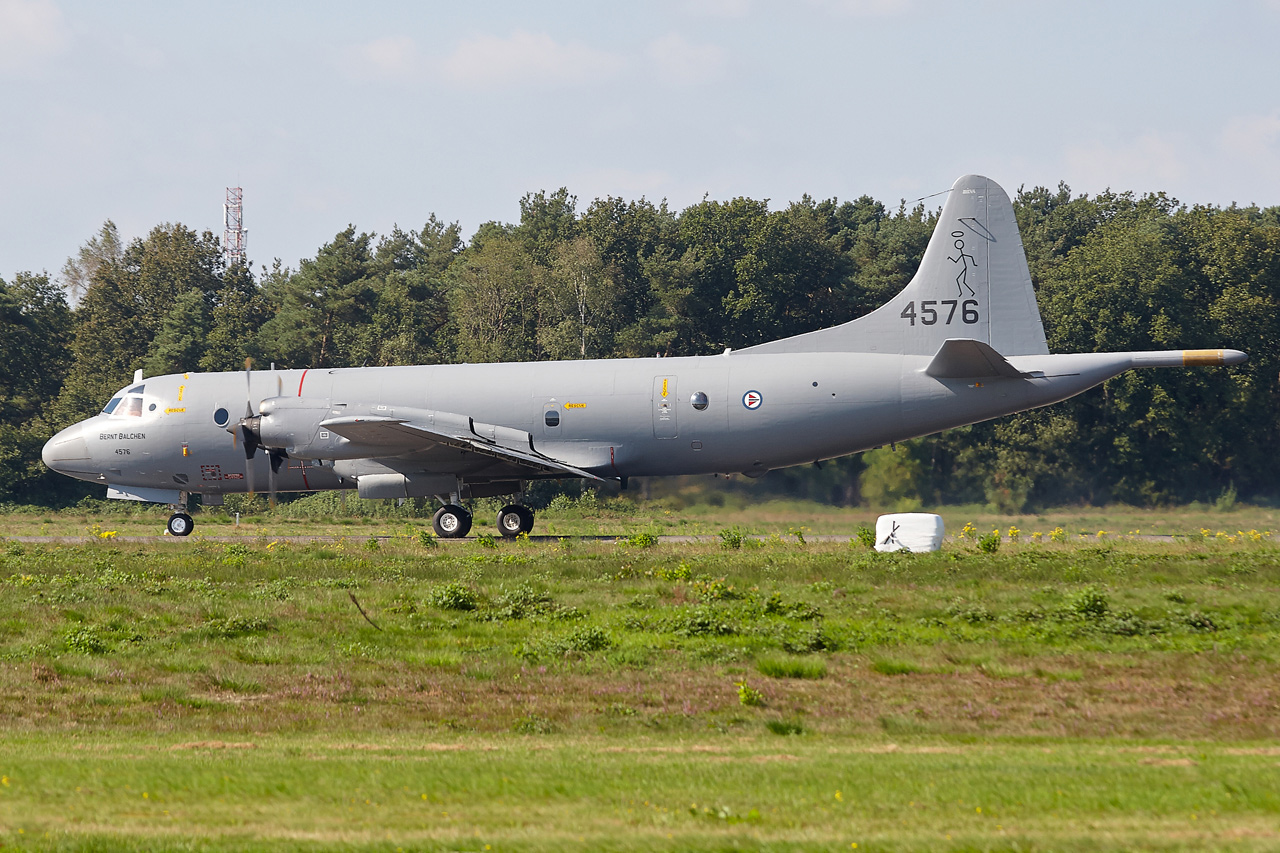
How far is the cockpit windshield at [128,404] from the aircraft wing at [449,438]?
7349 mm

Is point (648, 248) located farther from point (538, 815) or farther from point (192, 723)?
point (538, 815)

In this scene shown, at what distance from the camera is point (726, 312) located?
61469mm

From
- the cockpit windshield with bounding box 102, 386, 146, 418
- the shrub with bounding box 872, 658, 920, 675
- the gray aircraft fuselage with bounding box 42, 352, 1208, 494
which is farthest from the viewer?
the cockpit windshield with bounding box 102, 386, 146, 418

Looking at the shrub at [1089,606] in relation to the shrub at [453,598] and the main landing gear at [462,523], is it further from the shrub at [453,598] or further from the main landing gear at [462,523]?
the main landing gear at [462,523]

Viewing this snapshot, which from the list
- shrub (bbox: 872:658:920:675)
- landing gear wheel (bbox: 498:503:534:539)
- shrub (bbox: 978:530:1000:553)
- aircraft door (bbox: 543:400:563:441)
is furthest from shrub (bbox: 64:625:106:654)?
shrub (bbox: 978:530:1000:553)

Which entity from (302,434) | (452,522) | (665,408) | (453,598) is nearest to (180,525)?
(302,434)

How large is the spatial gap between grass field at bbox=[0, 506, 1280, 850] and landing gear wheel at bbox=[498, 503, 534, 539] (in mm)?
2804

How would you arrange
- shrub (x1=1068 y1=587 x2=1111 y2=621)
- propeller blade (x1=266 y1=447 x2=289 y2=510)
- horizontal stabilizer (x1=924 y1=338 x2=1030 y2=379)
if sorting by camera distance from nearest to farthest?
shrub (x1=1068 y1=587 x2=1111 y2=621) → horizontal stabilizer (x1=924 y1=338 x2=1030 y2=379) → propeller blade (x1=266 y1=447 x2=289 y2=510)

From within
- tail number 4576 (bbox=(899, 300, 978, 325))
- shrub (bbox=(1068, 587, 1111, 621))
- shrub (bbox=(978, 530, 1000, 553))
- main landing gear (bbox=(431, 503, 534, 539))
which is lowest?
shrub (bbox=(1068, 587, 1111, 621))

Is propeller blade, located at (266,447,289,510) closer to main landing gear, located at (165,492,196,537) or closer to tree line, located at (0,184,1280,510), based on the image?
main landing gear, located at (165,492,196,537)

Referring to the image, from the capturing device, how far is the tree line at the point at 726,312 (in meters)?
42.2

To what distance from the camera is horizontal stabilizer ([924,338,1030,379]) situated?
26891 millimetres

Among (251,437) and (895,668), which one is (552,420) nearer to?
(251,437)

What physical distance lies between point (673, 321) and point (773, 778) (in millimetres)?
49685
